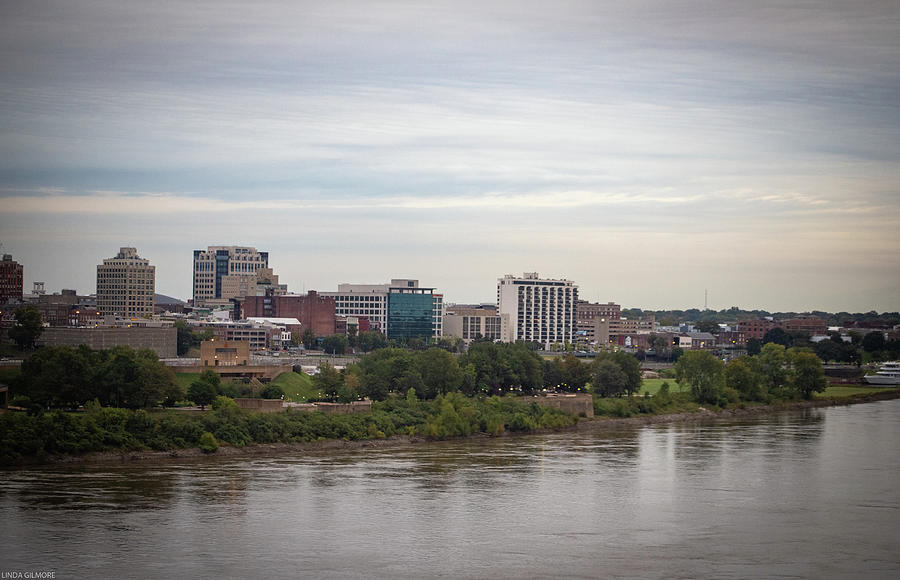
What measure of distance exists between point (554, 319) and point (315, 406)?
295ft

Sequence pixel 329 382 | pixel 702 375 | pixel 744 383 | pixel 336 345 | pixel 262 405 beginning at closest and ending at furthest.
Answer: pixel 262 405 < pixel 329 382 < pixel 702 375 < pixel 744 383 < pixel 336 345

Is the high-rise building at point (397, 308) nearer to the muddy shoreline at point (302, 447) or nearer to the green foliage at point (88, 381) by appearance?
the muddy shoreline at point (302, 447)

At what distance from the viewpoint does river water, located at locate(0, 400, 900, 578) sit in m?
24.9

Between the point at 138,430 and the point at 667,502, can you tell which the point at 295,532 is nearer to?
the point at 667,502

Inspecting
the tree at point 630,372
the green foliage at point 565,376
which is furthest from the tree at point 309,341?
the green foliage at point 565,376

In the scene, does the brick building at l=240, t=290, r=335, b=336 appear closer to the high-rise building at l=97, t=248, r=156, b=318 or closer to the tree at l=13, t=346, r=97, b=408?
the high-rise building at l=97, t=248, r=156, b=318

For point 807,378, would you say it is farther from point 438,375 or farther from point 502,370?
point 438,375

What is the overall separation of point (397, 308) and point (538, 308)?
20015 millimetres

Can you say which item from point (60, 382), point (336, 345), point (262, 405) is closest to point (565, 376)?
point (262, 405)

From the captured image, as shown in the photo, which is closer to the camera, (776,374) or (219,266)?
(776,374)

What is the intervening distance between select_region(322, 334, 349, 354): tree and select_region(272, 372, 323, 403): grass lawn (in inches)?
1575

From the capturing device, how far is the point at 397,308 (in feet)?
403

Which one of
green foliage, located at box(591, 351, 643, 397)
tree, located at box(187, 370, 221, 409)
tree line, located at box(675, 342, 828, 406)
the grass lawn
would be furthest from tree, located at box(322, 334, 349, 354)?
tree, located at box(187, 370, 221, 409)

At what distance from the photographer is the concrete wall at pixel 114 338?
2446 inches
